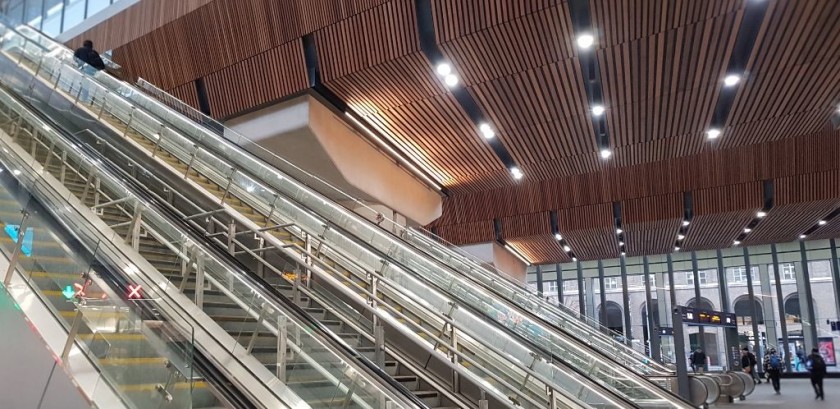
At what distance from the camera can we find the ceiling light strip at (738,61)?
7.51m

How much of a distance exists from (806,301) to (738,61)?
52.6 feet

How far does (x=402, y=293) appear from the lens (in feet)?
17.9

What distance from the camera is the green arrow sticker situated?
3.93 metres

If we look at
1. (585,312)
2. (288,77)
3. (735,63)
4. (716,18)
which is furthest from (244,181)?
(585,312)

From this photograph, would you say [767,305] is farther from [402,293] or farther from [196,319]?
[196,319]

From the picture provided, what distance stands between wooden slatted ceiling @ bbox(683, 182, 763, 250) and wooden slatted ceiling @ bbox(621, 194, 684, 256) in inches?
18.4

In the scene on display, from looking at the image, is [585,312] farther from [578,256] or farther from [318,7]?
[318,7]

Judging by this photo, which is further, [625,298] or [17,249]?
[625,298]

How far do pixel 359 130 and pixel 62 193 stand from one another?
6.56 m

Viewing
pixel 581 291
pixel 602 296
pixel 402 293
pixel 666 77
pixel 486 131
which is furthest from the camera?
pixel 581 291

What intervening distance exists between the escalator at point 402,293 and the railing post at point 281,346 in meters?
1.18

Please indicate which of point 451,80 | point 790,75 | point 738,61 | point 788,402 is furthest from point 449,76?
point 788,402

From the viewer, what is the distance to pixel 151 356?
3250 millimetres

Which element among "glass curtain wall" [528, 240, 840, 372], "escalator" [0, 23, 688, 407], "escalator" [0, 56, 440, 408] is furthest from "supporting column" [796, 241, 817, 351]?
"escalator" [0, 56, 440, 408]
